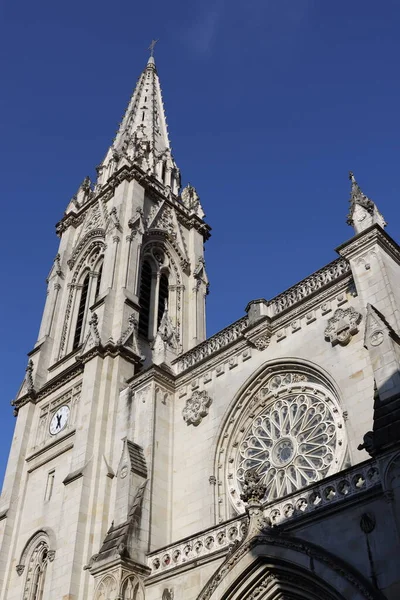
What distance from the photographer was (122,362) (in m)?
21.2

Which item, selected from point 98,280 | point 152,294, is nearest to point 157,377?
point 152,294

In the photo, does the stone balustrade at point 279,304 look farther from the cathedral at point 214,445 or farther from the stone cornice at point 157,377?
the stone cornice at point 157,377

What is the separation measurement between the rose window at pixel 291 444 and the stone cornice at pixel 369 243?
139 inches

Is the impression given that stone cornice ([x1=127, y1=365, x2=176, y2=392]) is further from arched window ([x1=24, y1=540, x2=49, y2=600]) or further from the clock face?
arched window ([x1=24, y1=540, x2=49, y2=600])

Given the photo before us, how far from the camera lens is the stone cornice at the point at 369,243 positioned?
50.3 feet

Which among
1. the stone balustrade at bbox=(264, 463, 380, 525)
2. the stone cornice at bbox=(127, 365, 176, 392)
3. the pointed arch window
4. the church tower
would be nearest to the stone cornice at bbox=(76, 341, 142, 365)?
the church tower

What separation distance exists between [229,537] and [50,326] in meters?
14.5

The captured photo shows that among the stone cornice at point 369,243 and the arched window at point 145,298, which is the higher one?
the arched window at point 145,298

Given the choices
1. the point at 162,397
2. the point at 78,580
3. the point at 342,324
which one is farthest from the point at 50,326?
the point at 342,324

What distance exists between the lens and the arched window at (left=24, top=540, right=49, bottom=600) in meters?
18.4

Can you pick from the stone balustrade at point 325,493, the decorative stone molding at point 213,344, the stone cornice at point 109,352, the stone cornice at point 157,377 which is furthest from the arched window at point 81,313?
the stone balustrade at point 325,493

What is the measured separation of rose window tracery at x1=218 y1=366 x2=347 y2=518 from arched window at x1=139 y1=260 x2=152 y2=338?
797cm

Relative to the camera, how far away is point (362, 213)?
1622 centimetres

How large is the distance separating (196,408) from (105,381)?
3.59 m
